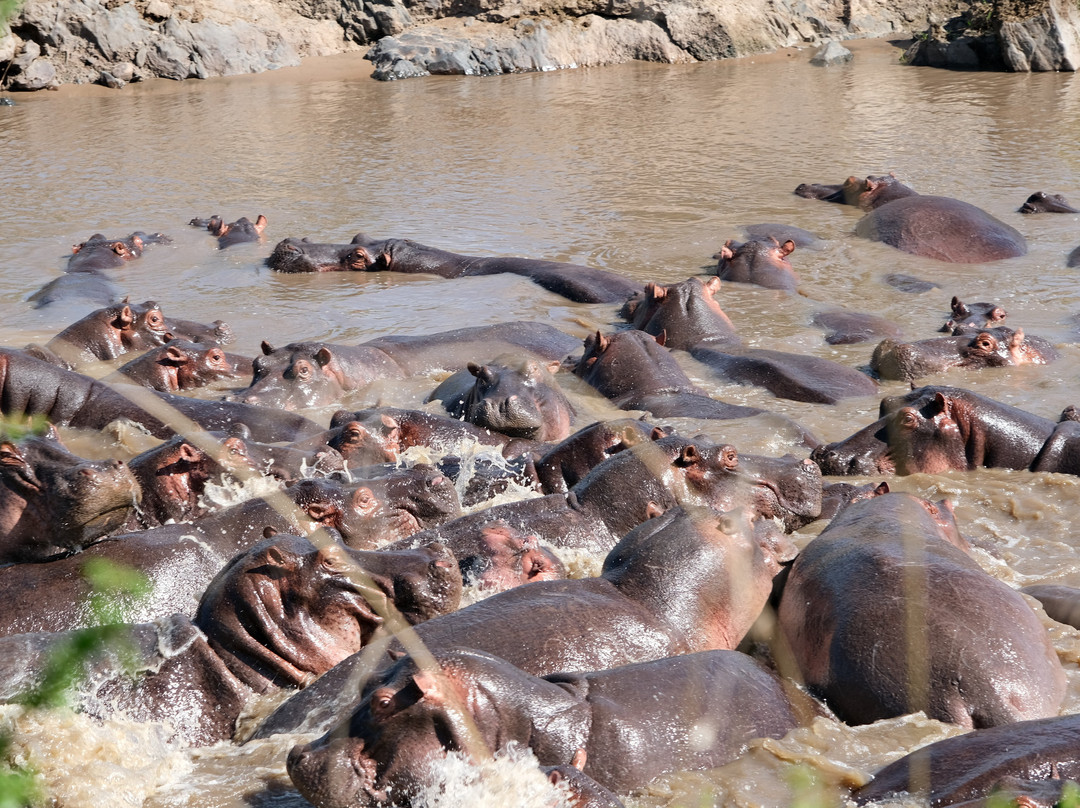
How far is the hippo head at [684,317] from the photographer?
8.82 m

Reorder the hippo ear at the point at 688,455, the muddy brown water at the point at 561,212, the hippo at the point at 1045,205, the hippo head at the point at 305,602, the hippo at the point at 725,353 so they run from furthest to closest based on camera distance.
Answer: the hippo at the point at 1045,205 < the hippo at the point at 725,353 < the hippo ear at the point at 688,455 < the hippo head at the point at 305,602 < the muddy brown water at the point at 561,212

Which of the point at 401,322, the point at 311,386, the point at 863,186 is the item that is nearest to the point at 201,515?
the point at 311,386

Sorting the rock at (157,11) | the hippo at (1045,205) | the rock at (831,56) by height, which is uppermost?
the rock at (157,11)

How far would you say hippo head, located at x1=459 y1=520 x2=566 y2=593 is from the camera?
4750mm

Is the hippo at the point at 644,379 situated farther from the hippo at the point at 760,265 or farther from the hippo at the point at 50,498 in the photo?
the hippo at the point at 50,498

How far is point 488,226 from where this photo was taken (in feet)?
43.9

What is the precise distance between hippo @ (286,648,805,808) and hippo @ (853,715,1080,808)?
0.48 metres

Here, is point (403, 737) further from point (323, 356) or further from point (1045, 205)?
point (1045, 205)

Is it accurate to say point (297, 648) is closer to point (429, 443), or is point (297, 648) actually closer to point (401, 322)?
point (429, 443)

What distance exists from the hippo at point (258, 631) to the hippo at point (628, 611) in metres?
0.25

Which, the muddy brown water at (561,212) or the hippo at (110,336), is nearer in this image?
the muddy brown water at (561,212)

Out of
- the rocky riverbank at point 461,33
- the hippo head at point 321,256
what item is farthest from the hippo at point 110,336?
the rocky riverbank at point 461,33

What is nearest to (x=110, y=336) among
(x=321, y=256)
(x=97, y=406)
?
(x=97, y=406)

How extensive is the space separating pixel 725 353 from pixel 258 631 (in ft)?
16.4
